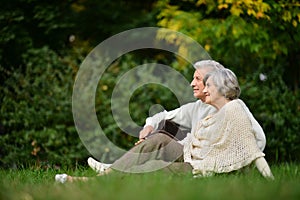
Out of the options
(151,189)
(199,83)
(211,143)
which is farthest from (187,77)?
(151,189)

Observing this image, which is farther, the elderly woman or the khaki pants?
the khaki pants

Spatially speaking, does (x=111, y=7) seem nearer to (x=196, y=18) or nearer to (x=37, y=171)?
(x=196, y=18)

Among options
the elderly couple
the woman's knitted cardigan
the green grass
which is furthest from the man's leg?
the green grass

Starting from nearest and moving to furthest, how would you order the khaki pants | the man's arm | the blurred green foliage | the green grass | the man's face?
the green grass < the khaki pants < the man's face < the man's arm < the blurred green foliage

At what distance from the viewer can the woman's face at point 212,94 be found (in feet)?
13.4

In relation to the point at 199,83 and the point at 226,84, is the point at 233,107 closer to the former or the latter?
the point at 226,84

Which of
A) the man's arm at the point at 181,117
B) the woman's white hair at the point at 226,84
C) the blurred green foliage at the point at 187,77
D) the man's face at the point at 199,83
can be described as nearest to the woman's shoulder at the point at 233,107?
the woman's white hair at the point at 226,84

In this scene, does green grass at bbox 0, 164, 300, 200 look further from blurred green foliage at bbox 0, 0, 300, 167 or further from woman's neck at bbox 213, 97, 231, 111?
blurred green foliage at bbox 0, 0, 300, 167

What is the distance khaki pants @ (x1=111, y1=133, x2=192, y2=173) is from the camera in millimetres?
4039

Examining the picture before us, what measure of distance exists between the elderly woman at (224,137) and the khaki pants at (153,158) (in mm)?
130

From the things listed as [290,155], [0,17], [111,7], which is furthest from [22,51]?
[290,155]

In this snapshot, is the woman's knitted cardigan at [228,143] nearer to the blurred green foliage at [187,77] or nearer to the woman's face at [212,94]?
the woman's face at [212,94]

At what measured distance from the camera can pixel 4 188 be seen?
10.3ft

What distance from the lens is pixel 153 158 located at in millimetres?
4164
